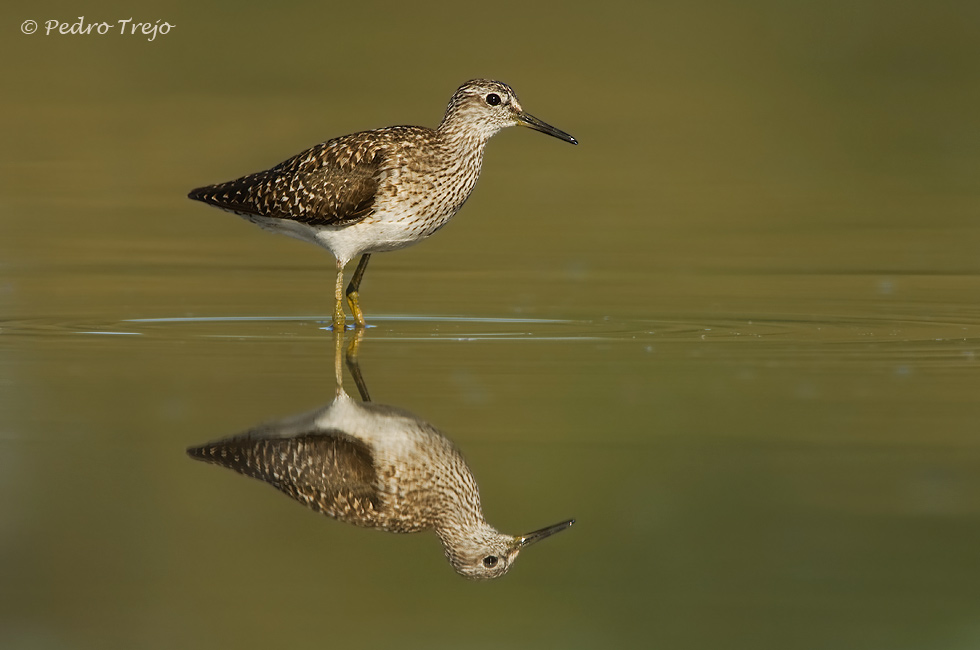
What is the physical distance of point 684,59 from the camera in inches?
1246

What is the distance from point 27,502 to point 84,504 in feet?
0.76

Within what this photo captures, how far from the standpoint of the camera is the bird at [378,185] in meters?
11.6

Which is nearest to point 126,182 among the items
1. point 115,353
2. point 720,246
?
point 720,246

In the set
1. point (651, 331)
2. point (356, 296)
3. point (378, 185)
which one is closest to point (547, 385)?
point (651, 331)

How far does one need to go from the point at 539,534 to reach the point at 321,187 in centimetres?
562

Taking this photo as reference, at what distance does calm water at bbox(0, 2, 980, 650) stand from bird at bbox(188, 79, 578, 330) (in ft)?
2.02

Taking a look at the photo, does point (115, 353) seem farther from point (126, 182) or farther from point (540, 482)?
point (126, 182)

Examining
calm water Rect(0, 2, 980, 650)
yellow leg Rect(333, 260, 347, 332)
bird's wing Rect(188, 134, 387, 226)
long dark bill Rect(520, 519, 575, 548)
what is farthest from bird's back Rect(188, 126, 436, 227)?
long dark bill Rect(520, 519, 575, 548)

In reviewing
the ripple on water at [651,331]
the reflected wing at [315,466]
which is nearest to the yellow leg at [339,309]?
the ripple on water at [651,331]

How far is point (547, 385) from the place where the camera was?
912cm

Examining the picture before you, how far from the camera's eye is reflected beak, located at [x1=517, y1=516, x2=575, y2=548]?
664cm

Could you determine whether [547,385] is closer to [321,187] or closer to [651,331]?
[651,331]

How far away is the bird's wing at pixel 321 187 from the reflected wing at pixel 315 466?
4.15 metres

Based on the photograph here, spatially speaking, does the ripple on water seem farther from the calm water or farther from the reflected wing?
the reflected wing
